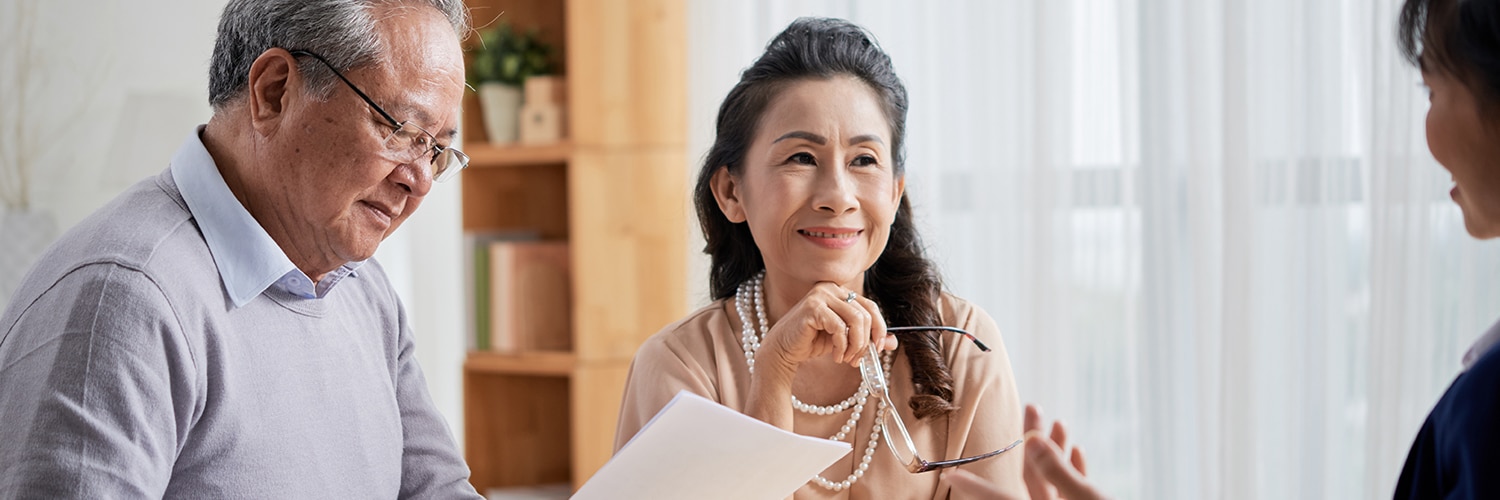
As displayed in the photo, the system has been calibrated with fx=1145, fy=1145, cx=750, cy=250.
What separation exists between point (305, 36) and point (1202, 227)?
1.84 metres

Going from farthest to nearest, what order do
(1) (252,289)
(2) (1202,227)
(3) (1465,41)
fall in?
(2) (1202,227), (1) (252,289), (3) (1465,41)

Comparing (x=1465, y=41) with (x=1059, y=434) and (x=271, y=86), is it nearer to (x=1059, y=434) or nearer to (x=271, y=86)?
(x=1059, y=434)

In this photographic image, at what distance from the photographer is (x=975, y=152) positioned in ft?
8.68

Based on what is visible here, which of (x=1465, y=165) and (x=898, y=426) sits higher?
(x=1465, y=165)

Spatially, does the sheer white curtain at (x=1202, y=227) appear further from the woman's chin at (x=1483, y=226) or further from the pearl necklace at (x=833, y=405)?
the woman's chin at (x=1483, y=226)

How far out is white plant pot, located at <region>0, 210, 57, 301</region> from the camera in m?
2.52

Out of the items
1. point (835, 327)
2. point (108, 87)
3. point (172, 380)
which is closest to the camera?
point (172, 380)

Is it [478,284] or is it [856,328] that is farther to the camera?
[478,284]

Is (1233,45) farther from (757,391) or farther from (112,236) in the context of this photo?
(112,236)

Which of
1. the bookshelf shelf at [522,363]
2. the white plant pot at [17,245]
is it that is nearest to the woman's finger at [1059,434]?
the bookshelf shelf at [522,363]

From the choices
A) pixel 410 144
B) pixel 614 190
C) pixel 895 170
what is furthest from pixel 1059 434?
pixel 614 190

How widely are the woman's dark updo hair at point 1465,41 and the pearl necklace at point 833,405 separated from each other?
74 centimetres

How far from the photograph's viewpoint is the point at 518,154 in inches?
122

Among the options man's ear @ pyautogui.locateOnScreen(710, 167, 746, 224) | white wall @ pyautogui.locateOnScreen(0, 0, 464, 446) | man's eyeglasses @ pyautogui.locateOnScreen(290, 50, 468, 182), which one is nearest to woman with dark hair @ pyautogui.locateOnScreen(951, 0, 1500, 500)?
man's ear @ pyautogui.locateOnScreen(710, 167, 746, 224)
